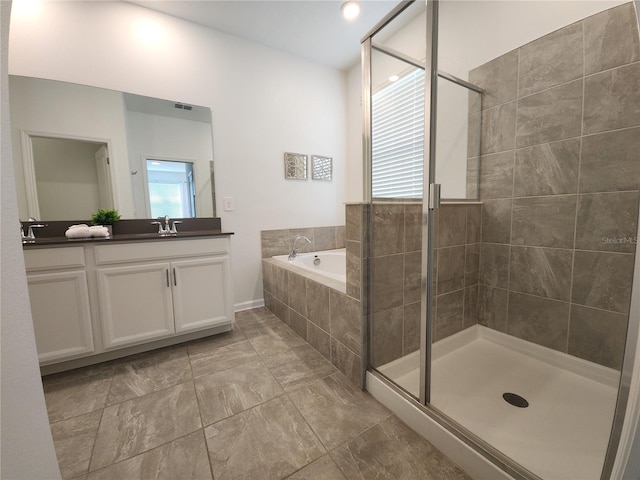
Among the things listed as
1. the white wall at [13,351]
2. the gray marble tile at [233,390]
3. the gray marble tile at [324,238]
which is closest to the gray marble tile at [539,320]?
the gray marble tile at [233,390]

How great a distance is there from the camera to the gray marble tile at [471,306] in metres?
1.92

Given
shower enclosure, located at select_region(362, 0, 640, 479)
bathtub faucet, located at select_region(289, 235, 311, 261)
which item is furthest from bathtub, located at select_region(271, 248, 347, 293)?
shower enclosure, located at select_region(362, 0, 640, 479)

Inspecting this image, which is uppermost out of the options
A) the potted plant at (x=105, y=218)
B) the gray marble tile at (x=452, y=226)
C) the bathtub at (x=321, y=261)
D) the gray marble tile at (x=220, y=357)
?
the potted plant at (x=105, y=218)

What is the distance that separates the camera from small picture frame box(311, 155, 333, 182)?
2.95 meters

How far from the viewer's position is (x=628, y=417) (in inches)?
24.3

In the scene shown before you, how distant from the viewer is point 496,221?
1890 mm

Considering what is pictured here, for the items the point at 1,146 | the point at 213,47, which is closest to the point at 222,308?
the point at 1,146

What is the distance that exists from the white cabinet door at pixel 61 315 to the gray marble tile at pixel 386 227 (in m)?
1.80

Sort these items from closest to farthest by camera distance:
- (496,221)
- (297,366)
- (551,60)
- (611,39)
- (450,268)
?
(611,39), (551,60), (297,366), (450,268), (496,221)

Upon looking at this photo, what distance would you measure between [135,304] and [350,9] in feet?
9.01

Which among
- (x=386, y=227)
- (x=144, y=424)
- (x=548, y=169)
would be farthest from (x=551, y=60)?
(x=144, y=424)

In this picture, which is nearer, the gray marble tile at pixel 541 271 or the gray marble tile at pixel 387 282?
the gray marble tile at pixel 387 282

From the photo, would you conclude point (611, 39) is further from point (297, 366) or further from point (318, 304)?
point (297, 366)

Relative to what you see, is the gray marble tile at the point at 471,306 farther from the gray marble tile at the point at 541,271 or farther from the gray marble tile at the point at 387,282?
the gray marble tile at the point at 387,282
